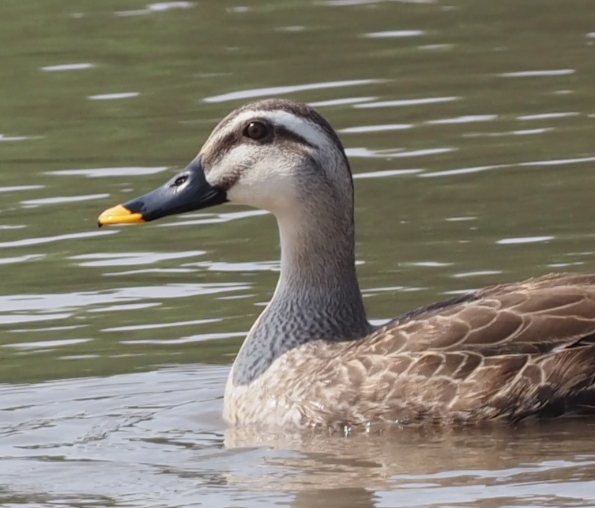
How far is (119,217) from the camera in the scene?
1194 centimetres

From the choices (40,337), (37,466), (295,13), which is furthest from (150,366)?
(295,13)

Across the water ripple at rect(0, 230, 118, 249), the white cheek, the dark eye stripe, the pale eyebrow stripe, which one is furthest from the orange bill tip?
the water ripple at rect(0, 230, 118, 249)

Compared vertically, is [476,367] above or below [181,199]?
below

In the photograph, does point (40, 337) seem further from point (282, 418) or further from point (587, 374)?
point (587, 374)

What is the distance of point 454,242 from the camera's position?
1462 cm

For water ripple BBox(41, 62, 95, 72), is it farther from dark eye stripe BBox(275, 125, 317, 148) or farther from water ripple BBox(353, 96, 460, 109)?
dark eye stripe BBox(275, 125, 317, 148)

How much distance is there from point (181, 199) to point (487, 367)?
220 cm

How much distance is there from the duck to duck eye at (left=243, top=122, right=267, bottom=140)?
0.01 m

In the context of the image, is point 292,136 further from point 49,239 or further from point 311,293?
point 49,239

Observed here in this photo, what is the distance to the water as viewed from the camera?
10.8 m

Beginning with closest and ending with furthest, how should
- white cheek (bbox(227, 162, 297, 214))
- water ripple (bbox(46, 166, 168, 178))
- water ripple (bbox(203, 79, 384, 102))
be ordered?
white cheek (bbox(227, 162, 297, 214)) < water ripple (bbox(46, 166, 168, 178)) < water ripple (bbox(203, 79, 384, 102))

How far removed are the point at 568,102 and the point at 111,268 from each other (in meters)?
5.45

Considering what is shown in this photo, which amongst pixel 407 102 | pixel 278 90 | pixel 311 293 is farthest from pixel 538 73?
pixel 311 293

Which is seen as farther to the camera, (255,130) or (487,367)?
(255,130)
